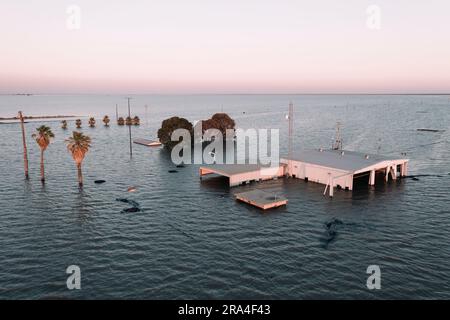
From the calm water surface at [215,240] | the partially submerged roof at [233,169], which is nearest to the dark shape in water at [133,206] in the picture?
the calm water surface at [215,240]

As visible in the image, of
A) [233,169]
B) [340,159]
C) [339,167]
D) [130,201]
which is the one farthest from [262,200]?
[340,159]

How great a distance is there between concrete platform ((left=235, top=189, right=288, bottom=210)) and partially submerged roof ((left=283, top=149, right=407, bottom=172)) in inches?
818

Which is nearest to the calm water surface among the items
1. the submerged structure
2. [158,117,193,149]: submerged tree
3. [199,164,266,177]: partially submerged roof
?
the submerged structure

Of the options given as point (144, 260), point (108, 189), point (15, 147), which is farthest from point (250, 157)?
point (15, 147)

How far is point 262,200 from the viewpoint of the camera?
69.1 meters

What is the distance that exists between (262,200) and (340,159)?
32.9m

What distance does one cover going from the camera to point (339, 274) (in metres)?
43.3

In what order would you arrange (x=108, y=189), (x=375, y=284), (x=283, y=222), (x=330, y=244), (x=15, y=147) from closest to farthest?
(x=375, y=284), (x=330, y=244), (x=283, y=222), (x=108, y=189), (x=15, y=147)

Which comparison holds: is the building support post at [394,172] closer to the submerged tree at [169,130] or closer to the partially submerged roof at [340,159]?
the partially submerged roof at [340,159]

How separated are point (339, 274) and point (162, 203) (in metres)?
40.7

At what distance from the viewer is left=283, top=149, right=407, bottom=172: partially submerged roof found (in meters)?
82.7

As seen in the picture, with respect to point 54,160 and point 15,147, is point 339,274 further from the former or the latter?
point 15,147

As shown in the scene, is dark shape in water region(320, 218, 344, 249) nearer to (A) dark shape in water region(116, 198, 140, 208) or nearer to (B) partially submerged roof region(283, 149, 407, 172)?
(B) partially submerged roof region(283, 149, 407, 172)

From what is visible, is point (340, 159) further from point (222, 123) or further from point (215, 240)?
point (222, 123)
